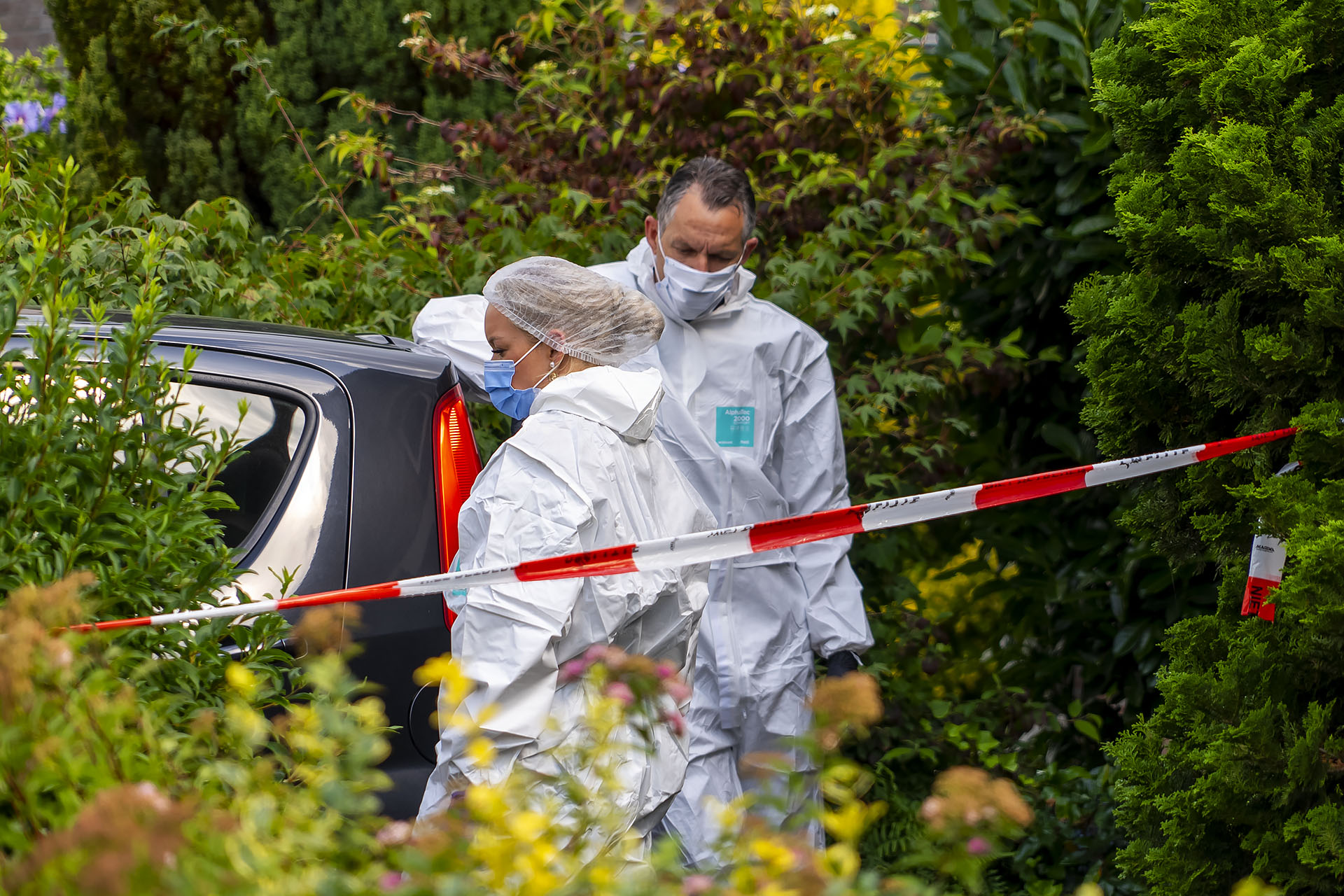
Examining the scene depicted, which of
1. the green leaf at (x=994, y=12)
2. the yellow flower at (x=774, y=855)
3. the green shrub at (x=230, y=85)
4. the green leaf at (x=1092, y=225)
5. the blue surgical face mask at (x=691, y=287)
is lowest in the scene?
the yellow flower at (x=774, y=855)

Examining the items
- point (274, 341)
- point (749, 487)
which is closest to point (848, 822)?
point (274, 341)

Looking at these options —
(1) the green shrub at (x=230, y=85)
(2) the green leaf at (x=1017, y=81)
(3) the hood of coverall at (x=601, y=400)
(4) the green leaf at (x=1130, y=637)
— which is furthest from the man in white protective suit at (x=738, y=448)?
(1) the green shrub at (x=230, y=85)

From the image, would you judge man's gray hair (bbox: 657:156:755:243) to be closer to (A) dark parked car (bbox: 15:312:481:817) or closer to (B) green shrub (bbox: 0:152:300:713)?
(A) dark parked car (bbox: 15:312:481:817)

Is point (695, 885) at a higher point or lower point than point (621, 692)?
lower

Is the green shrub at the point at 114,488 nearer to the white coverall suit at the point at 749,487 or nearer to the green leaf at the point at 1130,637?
the white coverall suit at the point at 749,487

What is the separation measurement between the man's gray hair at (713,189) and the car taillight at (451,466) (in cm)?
91

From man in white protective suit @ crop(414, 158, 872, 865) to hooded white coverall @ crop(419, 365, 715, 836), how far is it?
2.54 feet

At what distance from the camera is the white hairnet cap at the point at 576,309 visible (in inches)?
93.4

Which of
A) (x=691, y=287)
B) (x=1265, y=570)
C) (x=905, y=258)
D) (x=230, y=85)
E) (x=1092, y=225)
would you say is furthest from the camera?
(x=230, y=85)

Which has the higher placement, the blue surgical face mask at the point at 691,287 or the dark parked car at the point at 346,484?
the blue surgical face mask at the point at 691,287

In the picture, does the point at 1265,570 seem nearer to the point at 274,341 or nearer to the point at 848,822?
the point at 848,822

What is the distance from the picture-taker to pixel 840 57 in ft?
14.3

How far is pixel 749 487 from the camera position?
323 centimetres

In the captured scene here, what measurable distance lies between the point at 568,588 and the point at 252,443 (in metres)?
0.79
